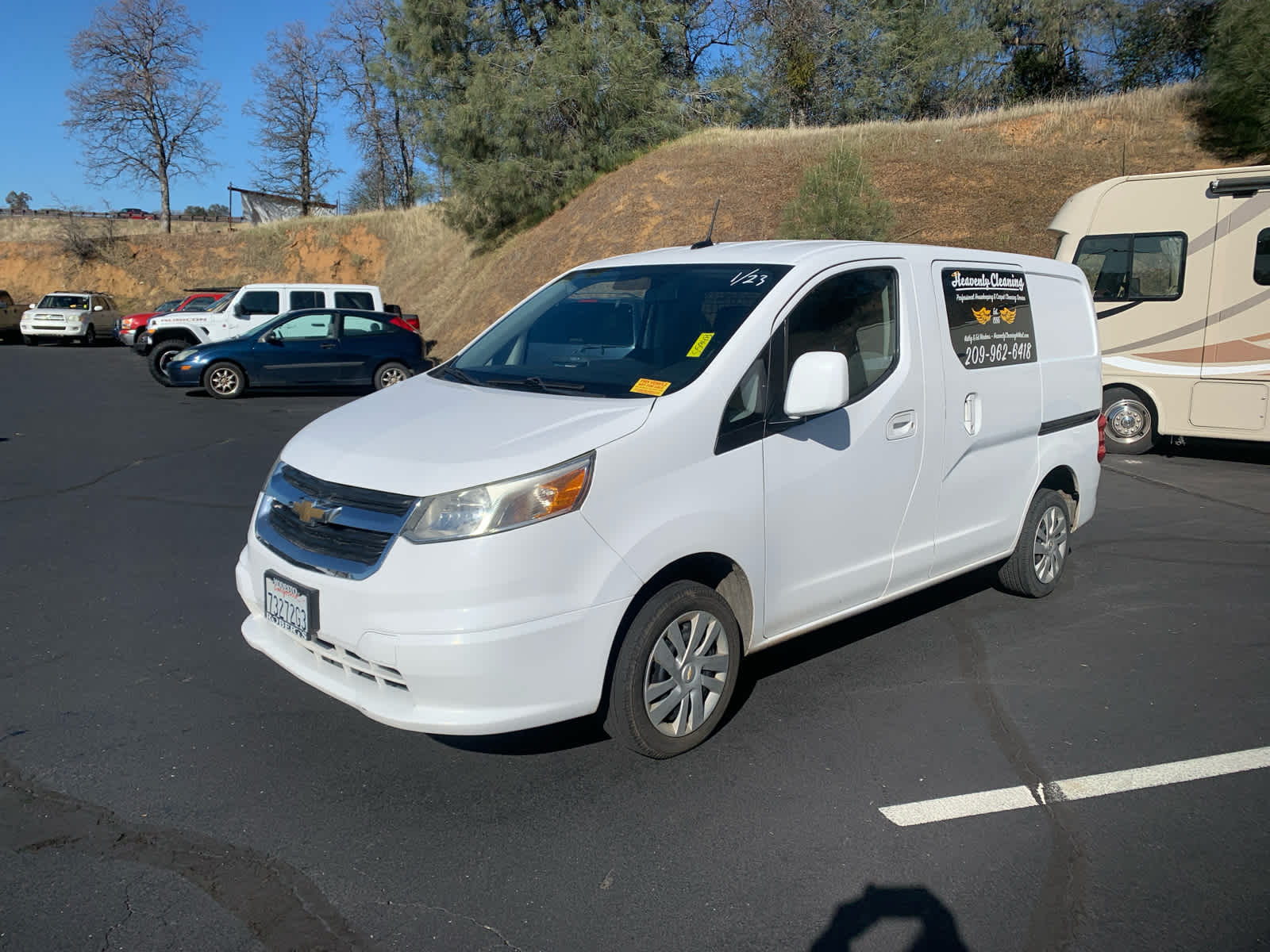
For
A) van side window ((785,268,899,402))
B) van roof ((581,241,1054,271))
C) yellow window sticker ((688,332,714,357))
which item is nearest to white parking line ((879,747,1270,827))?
van side window ((785,268,899,402))

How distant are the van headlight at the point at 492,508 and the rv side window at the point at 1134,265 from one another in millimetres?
9919

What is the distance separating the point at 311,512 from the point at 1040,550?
13.9 ft

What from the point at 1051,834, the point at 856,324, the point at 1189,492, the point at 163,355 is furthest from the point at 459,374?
the point at 163,355

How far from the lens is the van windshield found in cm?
403

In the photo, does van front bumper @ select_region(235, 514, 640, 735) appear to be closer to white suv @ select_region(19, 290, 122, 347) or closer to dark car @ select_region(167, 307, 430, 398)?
dark car @ select_region(167, 307, 430, 398)

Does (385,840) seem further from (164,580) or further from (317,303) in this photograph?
(317,303)

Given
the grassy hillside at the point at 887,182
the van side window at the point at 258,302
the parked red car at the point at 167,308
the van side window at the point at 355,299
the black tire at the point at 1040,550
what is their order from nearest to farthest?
the black tire at the point at 1040,550 < the van side window at the point at 355,299 < the van side window at the point at 258,302 < the grassy hillside at the point at 887,182 < the parked red car at the point at 167,308

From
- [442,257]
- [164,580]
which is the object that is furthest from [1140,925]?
[442,257]

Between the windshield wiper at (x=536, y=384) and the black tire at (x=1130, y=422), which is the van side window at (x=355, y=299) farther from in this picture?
the windshield wiper at (x=536, y=384)

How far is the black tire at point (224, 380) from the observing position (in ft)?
55.8

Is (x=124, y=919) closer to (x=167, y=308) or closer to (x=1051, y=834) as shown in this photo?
(x=1051, y=834)

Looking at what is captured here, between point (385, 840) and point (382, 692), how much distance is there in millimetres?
494

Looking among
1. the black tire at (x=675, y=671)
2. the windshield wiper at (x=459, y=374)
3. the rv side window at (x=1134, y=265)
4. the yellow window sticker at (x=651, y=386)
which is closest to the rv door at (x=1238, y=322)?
the rv side window at (x=1134, y=265)

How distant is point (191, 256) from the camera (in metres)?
47.8
